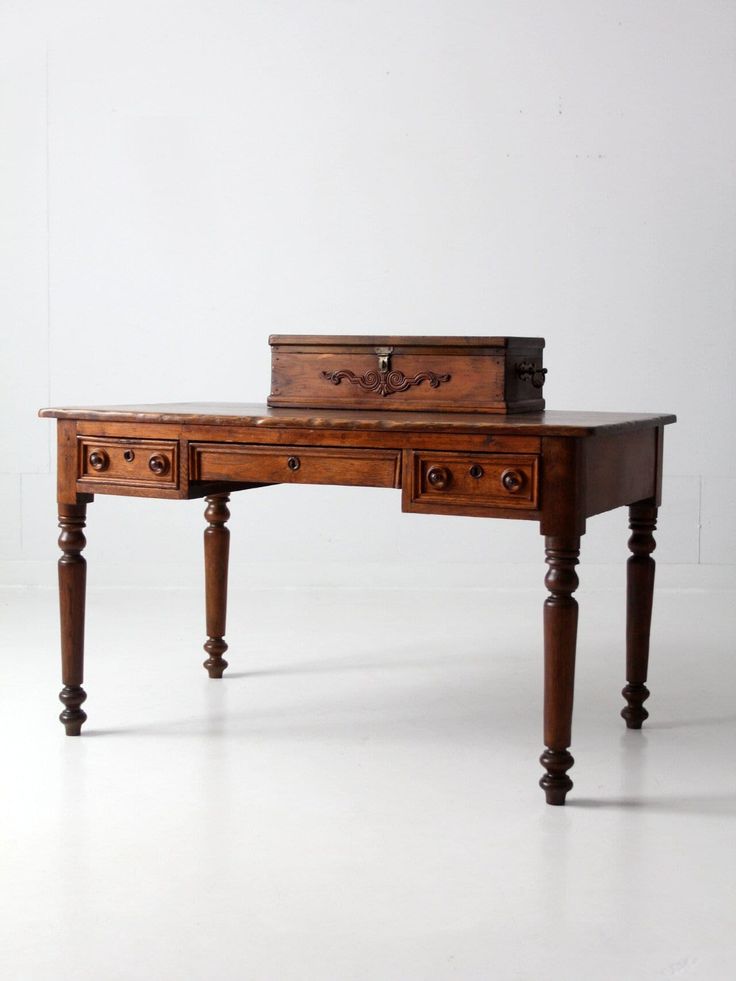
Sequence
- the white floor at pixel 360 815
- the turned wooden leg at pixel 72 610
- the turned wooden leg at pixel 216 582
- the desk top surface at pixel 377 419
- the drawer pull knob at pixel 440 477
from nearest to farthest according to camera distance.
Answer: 1. the white floor at pixel 360 815
2. the desk top surface at pixel 377 419
3. the drawer pull knob at pixel 440 477
4. the turned wooden leg at pixel 72 610
5. the turned wooden leg at pixel 216 582

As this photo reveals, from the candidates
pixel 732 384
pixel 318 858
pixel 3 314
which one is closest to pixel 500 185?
pixel 732 384

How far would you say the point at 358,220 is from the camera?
6.04m

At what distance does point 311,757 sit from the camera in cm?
368

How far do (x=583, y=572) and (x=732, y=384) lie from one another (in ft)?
3.56

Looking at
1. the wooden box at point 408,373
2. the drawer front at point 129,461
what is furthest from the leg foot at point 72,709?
the wooden box at point 408,373

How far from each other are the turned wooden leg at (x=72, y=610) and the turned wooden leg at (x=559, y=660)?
1361 mm

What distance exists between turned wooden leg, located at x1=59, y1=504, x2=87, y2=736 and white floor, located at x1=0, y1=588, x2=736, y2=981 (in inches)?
3.8

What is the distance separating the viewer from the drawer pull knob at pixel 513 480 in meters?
3.20

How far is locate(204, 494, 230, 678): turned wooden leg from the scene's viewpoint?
4492mm

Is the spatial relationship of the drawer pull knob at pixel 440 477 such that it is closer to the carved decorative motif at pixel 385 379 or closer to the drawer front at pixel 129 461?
the carved decorative motif at pixel 385 379

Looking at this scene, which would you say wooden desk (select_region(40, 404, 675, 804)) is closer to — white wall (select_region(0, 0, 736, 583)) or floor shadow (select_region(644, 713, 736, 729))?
floor shadow (select_region(644, 713, 736, 729))

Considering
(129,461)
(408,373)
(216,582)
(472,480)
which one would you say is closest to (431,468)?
(472,480)

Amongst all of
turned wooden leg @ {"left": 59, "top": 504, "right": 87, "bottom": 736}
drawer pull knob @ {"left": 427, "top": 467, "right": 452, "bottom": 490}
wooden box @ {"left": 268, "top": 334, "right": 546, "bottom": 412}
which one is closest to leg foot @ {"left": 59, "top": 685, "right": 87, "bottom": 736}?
turned wooden leg @ {"left": 59, "top": 504, "right": 87, "bottom": 736}

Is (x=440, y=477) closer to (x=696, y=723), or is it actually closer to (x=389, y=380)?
(x=389, y=380)
